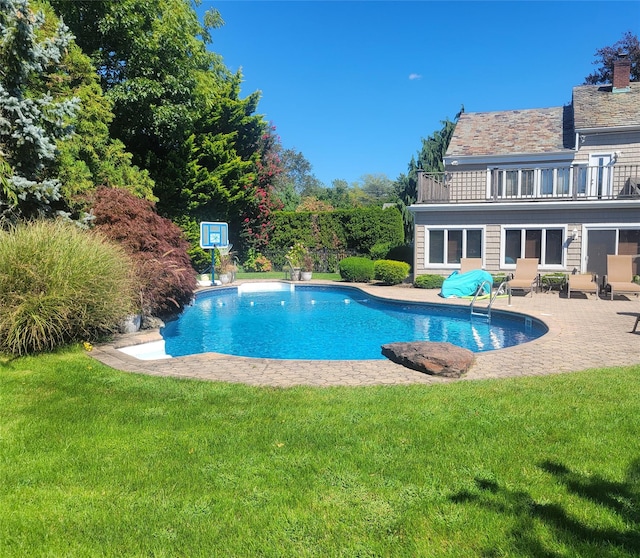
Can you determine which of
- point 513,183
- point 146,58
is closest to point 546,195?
point 513,183

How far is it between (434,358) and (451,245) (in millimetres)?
12680

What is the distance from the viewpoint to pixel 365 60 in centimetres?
2356

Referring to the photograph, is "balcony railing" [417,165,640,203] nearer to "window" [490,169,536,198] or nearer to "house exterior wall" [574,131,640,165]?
"window" [490,169,536,198]

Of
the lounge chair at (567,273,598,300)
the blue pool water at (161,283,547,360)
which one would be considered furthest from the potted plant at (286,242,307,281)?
the lounge chair at (567,273,598,300)

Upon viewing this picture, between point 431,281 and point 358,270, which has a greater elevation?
point 358,270

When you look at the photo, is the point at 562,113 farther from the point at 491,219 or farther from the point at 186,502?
the point at 186,502

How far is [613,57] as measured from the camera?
30766mm

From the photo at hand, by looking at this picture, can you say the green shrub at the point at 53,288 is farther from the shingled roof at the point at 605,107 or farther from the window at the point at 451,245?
the shingled roof at the point at 605,107

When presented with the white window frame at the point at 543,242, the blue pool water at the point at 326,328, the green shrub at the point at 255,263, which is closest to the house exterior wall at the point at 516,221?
the white window frame at the point at 543,242

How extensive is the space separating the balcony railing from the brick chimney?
5.70 meters

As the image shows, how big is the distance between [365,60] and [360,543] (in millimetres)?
24512

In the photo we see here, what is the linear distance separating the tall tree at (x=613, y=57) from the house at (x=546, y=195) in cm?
1112

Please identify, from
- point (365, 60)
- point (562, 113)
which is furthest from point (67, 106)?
point (562, 113)

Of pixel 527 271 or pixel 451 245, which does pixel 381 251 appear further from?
pixel 527 271
